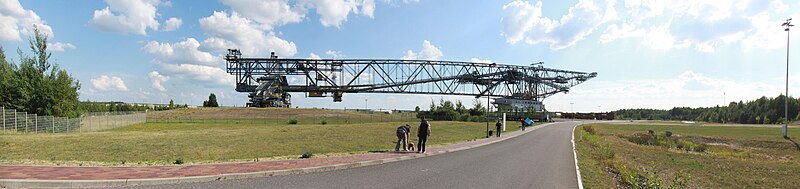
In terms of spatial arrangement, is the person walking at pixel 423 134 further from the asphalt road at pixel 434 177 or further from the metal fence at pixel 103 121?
the metal fence at pixel 103 121

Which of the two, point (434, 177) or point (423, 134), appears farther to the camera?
point (423, 134)

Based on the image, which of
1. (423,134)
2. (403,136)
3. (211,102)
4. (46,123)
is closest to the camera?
(423,134)

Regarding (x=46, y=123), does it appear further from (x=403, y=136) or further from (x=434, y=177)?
(x=434, y=177)

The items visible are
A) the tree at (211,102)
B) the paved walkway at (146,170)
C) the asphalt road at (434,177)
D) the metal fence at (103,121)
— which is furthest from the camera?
the tree at (211,102)

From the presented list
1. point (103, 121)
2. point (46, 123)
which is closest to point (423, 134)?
point (46, 123)

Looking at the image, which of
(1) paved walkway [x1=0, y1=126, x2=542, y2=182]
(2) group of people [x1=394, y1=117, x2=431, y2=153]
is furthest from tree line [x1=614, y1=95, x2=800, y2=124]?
(1) paved walkway [x1=0, y1=126, x2=542, y2=182]

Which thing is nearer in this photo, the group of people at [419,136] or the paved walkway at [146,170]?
the paved walkway at [146,170]

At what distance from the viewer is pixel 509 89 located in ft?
257

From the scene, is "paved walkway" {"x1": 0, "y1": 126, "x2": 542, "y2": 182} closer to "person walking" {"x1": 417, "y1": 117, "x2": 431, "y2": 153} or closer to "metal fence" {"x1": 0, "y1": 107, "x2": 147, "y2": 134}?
"person walking" {"x1": 417, "y1": 117, "x2": 431, "y2": 153}

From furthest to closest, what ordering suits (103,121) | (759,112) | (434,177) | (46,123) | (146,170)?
(759,112), (103,121), (46,123), (434,177), (146,170)

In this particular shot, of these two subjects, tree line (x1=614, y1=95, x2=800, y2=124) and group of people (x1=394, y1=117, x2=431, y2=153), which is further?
tree line (x1=614, y1=95, x2=800, y2=124)

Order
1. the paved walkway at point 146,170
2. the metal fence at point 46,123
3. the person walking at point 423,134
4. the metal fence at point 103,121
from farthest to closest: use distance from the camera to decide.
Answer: the metal fence at point 103,121, the metal fence at point 46,123, the person walking at point 423,134, the paved walkway at point 146,170

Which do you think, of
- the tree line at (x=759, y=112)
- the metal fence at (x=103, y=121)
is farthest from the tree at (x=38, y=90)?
the tree line at (x=759, y=112)

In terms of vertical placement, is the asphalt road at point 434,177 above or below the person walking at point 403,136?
below
